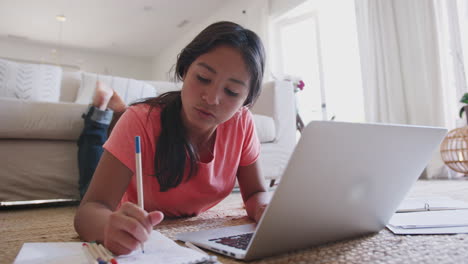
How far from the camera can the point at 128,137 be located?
66cm

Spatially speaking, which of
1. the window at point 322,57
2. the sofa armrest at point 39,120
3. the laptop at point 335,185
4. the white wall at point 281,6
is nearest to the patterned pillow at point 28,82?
the sofa armrest at point 39,120

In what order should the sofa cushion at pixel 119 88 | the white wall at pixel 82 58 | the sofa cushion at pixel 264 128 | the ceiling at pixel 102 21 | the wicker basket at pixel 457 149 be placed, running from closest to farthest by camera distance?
the sofa cushion at pixel 264 128, the wicker basket at pixel 457 149, the sofa cushion at pixel 119 88, the ceiling at pixel 102 21, the white wall at pixel 82 58

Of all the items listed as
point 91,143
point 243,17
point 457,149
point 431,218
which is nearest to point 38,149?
point 91,143

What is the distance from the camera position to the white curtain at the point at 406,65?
2.30 m

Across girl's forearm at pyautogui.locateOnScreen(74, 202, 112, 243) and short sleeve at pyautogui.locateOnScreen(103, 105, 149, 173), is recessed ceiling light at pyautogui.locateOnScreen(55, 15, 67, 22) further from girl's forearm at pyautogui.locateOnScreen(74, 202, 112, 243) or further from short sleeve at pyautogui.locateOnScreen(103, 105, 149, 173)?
girl's forearm at pyautogui.locateOnScreen(74, 202, 112, 243)

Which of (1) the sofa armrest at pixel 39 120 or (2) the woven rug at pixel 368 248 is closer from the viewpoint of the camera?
(2) the woven rug at pixel 368 248

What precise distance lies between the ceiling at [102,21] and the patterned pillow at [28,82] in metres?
2.58

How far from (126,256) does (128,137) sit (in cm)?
27

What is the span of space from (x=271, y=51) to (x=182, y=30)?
218 cm

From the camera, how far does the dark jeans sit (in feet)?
4.29

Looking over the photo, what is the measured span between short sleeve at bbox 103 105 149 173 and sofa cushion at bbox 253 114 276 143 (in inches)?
43.0

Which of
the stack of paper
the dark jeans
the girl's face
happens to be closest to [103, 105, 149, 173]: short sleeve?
the girl's face

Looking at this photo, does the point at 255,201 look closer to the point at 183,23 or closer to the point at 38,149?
the point at 38,149

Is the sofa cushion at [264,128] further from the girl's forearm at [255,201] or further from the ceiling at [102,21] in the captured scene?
the ceiling at [102,21]
